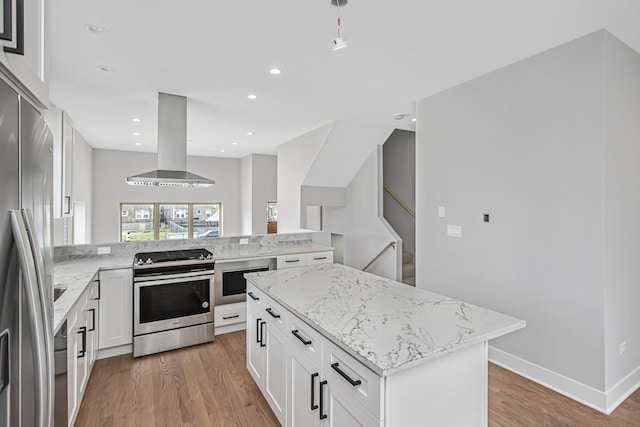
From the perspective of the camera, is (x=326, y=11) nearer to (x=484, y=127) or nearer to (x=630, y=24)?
(x=484, y=127)

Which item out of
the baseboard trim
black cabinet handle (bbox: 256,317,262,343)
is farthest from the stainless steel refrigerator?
A: the baseboard trim

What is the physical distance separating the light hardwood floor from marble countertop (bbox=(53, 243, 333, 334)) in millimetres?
888

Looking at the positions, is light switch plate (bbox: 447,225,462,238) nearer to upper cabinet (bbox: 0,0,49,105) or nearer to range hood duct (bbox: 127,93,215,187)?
range hood duct (bbox: 127,93,215,187)

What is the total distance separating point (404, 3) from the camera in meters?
2.01

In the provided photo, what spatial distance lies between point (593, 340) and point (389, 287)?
1572 millimetres

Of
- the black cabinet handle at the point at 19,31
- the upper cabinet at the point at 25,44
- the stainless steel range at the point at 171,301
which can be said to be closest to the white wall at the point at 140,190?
the stainless steel range at the point at 171,301

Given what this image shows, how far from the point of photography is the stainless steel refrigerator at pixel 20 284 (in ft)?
2.36

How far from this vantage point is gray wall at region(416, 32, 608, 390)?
2.39 metres

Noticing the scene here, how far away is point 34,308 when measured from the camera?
0.78 meters

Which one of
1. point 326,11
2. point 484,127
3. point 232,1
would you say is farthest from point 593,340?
point 232,1

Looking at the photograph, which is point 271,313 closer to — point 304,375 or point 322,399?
point 304,375

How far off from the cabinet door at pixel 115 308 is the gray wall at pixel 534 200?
317 centimetres

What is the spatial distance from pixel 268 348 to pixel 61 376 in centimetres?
111

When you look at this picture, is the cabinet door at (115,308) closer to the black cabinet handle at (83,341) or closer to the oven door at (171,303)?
the oven door at (171,303)
